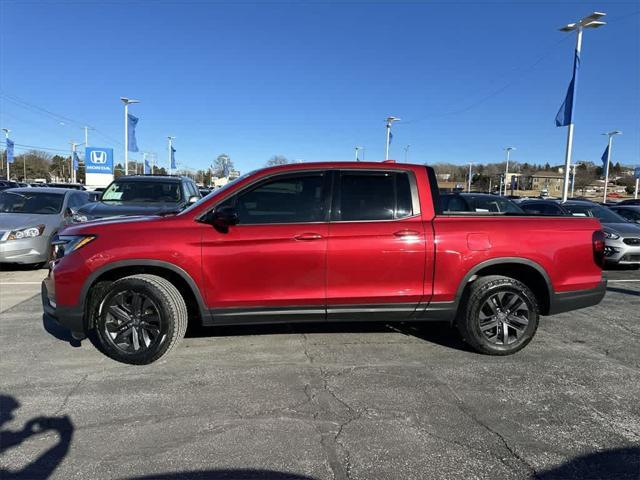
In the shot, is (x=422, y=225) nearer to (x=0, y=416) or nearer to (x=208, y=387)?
(x=208, y=387)

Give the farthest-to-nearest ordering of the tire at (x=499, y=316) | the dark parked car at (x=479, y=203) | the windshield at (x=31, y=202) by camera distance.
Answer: the dark parked car at (x=479, y=203) → the windshield at (x=31, y=202) → the tire at (x=499, y=316)

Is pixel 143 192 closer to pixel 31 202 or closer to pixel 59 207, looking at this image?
pixel 59 207

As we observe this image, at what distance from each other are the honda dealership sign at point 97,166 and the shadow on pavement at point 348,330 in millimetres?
27919

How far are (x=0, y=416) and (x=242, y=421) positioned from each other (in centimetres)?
175

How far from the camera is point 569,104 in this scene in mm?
18219

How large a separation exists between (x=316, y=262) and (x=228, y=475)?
1.98m

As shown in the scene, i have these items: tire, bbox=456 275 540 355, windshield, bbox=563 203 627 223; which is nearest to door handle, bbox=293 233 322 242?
tire, bbox=456 275 540 355

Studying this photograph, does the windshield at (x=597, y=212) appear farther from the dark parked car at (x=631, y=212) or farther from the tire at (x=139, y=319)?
the tire at (x=139, y=319)

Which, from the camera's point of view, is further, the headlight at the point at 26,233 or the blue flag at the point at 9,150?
the blue flag at the point at 9,150

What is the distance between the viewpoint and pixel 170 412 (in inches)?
130

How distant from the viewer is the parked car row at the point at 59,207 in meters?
8.15

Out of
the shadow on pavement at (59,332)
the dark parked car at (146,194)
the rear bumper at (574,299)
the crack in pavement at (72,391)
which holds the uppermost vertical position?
the dark parked car at (146,194)

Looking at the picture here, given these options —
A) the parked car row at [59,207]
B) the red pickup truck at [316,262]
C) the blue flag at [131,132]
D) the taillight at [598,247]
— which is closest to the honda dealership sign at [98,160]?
the blue flag at [131,132]

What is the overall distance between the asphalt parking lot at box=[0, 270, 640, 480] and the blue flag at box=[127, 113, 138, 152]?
30.9 metres
